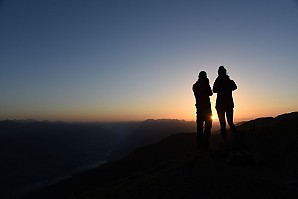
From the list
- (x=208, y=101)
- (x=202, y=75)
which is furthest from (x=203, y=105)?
(x=202, y=75)


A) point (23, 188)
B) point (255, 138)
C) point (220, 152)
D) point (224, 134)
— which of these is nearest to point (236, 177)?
point (220, 152)

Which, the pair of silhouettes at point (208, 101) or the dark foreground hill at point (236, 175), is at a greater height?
the pair of silhouettes at point (208, 101)

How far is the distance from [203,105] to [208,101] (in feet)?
0.97

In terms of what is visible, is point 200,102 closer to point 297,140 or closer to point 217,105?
point 217,105

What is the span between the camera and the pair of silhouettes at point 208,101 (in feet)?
53.8

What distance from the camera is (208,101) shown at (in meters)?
17.0

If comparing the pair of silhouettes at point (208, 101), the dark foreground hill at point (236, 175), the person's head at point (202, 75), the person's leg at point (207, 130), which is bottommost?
the dark foreground hill at point (236, 175)

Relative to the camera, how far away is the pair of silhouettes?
16.4 m

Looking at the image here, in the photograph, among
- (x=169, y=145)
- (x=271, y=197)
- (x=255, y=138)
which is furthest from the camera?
(x=169, y=145)

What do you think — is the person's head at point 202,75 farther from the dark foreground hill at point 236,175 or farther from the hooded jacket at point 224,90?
the dark foreground hill at point 236,175

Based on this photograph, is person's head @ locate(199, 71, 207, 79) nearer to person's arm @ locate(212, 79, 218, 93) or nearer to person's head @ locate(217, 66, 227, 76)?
person's arm @ locate(212, 79, 218, 93)

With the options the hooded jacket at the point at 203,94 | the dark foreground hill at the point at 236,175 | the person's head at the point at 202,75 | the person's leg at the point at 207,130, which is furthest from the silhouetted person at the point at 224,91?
the dark foreground hill at the point at 236,175

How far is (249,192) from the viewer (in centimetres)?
1159

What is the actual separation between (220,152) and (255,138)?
3950mm
